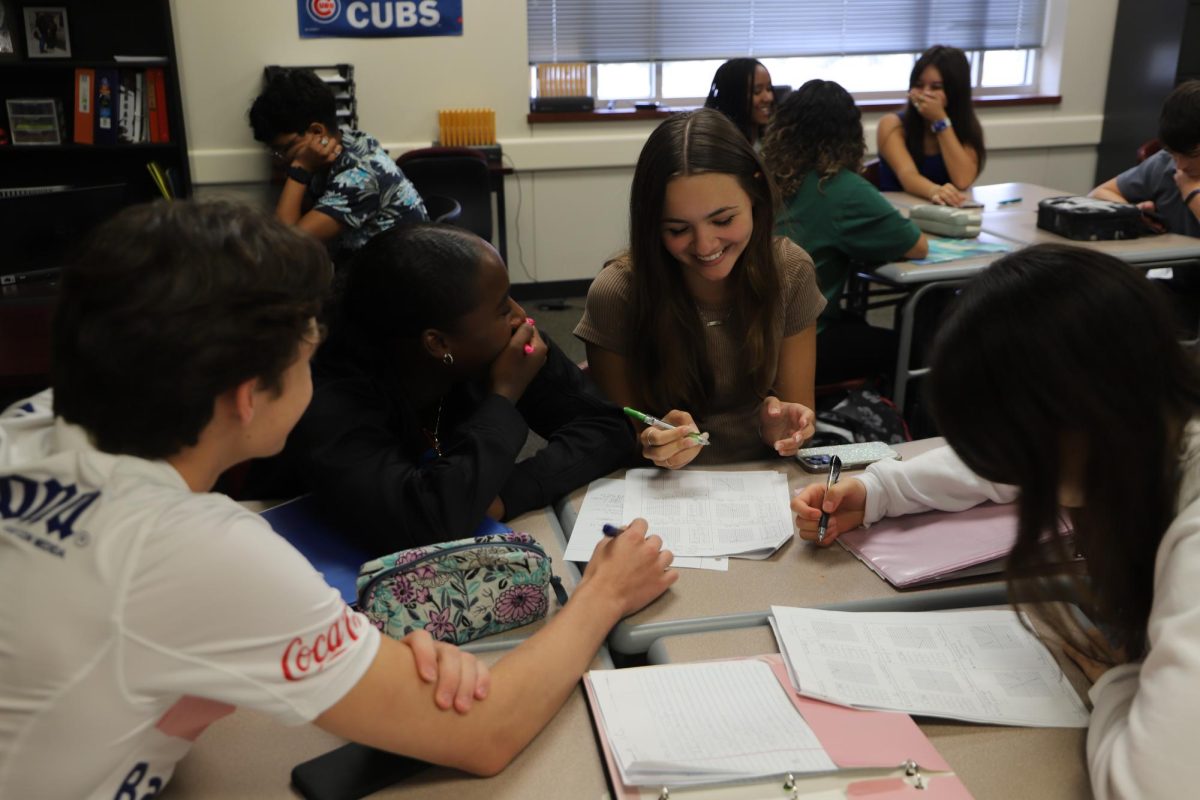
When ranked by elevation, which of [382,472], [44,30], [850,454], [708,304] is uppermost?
[44,30]

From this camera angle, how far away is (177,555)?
2.59 ft

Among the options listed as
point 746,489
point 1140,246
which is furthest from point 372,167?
point 1140,246

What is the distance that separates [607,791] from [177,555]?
454mm

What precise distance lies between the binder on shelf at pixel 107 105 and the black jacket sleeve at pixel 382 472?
3667 millimetres

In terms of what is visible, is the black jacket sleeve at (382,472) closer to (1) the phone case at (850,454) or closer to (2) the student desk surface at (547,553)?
(2) the student desk surface at (547,553)

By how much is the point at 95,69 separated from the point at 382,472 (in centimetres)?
385

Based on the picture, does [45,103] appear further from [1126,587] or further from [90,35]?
[1126,587]

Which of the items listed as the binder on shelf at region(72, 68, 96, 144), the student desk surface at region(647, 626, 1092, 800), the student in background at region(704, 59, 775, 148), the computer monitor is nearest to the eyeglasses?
the computer monitor

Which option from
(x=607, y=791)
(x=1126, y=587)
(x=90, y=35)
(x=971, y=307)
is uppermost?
(x=90, y=35)

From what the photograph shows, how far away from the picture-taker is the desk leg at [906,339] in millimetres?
2990

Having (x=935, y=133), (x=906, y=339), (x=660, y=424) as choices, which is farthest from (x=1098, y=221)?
(x=660, y=424)

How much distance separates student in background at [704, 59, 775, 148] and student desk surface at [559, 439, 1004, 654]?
2.94m

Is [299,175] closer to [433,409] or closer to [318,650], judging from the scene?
[433,409]

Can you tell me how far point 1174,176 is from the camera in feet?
11.7
